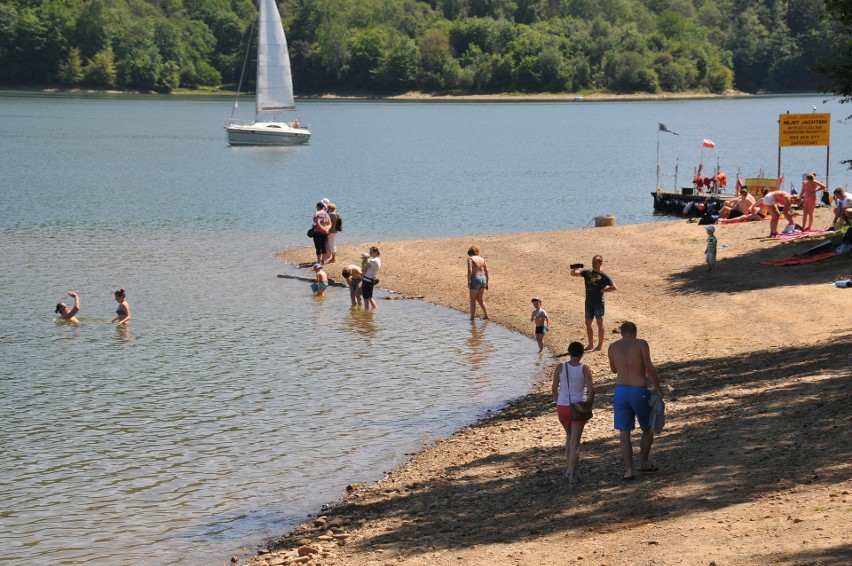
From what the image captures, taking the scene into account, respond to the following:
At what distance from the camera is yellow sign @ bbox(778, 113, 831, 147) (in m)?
39.1

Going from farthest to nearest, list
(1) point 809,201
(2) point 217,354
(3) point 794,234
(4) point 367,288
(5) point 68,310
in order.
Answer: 1. (1) point 809,201
2. (3) point 794,234
3. (4) point 367,288
4. (5) point 68,310
5. (2) point 217,354

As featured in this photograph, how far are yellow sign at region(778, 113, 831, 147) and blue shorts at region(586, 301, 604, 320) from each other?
19428mm

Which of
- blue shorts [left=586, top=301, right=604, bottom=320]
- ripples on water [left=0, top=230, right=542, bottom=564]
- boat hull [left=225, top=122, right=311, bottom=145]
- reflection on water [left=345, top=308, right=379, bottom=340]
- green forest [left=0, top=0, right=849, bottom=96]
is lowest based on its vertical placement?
ripples on water [left=0, top=230, right=542, bottom=564]

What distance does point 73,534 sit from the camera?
47.5 ft

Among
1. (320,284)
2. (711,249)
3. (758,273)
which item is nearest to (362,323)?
(320,284)

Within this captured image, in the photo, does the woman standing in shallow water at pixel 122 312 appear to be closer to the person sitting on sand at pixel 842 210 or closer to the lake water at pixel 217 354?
the lake water at pixel 217 354

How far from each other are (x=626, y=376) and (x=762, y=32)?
197827 mm

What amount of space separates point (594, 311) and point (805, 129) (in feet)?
66.0

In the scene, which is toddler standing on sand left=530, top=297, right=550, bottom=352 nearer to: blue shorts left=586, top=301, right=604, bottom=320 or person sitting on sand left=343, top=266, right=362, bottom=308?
blue shorts left=586, top=301, right=604, bottom=320

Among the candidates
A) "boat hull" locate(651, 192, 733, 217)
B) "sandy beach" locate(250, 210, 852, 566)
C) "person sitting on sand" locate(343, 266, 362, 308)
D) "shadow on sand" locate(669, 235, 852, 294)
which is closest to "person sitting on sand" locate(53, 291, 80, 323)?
"person sitting on sand" locate(343, 266, 362, 308)

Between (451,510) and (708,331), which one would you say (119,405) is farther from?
(708,331)

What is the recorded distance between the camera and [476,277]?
84.8ft

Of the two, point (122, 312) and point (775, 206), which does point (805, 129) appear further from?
point (122, 312)

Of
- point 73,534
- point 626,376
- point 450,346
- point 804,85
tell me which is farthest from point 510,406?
point 804,85
